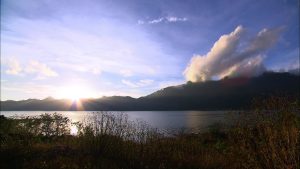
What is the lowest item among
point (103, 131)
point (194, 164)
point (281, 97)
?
point (194, 164)

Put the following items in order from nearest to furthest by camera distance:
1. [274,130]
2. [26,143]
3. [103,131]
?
[274,130], [103,131], [26,143]

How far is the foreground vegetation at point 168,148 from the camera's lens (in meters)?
7.76

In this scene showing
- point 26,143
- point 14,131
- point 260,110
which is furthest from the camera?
point 14,131

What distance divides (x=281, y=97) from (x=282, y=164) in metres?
1.91

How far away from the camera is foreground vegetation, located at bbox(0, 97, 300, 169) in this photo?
776cm

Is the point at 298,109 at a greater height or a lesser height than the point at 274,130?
greater

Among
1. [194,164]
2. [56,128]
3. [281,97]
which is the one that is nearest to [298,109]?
[281,97]

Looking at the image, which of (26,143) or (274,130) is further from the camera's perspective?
(26,143)

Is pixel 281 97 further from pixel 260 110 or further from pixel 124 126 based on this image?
pixel 124 126

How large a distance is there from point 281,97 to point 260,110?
744mm

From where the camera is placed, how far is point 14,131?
18828 mm

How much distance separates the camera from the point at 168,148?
505 inches

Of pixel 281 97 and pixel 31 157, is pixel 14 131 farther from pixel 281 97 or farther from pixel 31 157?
pixel 281 97

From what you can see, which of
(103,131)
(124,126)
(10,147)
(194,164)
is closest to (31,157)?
(10,147)
